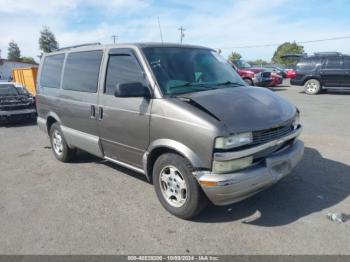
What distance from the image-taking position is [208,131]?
10.5 ft

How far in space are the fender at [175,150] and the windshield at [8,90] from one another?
9.38m

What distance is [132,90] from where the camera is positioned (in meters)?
3.68

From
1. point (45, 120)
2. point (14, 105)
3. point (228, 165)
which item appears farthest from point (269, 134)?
point (14, 105)

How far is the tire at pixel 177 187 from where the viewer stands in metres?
3.46

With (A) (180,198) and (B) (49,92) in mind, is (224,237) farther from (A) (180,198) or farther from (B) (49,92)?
(B) (49,92)

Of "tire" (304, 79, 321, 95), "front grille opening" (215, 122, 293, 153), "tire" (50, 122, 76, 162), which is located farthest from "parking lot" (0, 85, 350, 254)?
"tire" (304, 79, 321, 95)

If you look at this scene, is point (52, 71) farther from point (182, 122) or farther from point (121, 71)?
point (182, 122)

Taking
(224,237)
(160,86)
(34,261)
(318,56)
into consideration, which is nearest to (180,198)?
(224,237)

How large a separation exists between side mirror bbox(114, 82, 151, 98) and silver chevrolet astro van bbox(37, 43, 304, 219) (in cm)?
1

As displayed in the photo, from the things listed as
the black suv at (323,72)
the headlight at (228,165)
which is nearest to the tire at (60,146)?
the headlight at (228,165)

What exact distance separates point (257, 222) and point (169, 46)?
2594 millimetres

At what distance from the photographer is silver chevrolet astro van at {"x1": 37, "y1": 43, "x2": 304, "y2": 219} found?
327 cm

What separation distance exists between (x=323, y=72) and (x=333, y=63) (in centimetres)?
59

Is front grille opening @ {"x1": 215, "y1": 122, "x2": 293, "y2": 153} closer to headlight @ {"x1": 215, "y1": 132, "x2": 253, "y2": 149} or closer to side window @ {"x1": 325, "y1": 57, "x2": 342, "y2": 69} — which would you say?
headlight @ {"x1": 215, "y1": 132, "x2": 253, "y2": 149}
